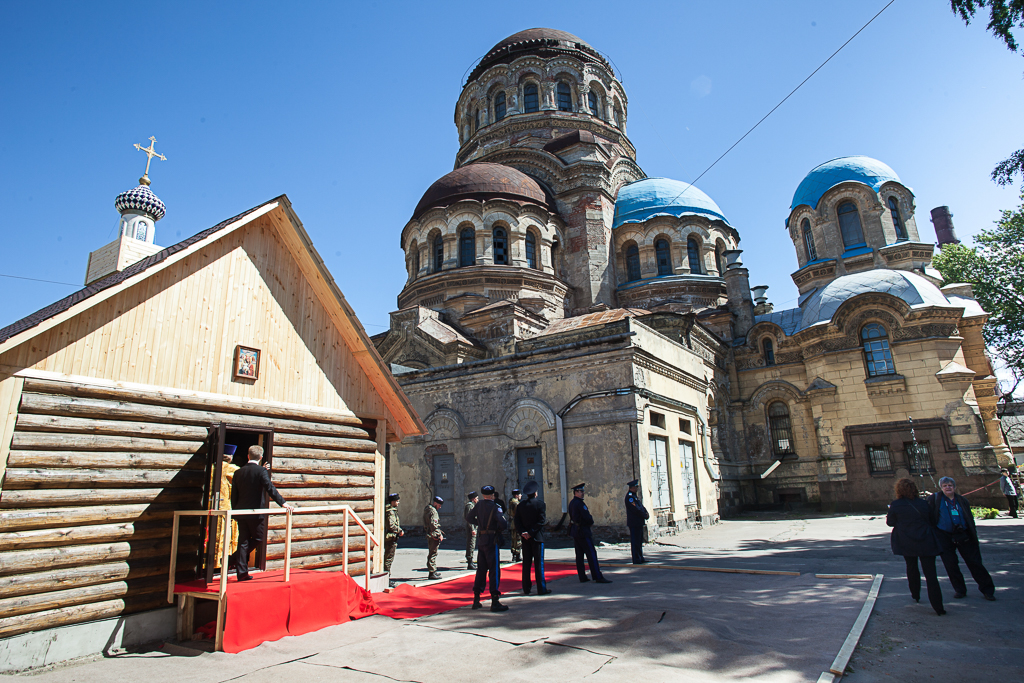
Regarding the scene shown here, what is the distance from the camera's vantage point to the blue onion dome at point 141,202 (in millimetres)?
12234

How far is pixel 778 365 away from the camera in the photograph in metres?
23.3

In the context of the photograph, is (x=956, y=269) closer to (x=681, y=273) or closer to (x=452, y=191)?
(x=681, y=273)

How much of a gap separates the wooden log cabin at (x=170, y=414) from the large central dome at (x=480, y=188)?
1602cm

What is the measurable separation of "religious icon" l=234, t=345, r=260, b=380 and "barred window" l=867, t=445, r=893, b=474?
68.6 feet

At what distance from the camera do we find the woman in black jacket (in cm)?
620

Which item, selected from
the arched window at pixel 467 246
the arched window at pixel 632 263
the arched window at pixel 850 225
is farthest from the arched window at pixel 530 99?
the arched window at pixel 850 225

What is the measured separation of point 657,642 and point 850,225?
89.9ft

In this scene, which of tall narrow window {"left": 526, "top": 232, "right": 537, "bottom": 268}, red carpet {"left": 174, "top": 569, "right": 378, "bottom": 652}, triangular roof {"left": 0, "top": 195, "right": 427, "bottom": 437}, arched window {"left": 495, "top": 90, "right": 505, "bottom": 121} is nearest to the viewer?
red carpet {"left": 174, "top": 569, "right": 378, "bottom": 652}

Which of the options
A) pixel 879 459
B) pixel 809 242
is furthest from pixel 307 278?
pixel 809 242

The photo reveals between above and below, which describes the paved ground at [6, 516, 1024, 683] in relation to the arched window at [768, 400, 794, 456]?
below

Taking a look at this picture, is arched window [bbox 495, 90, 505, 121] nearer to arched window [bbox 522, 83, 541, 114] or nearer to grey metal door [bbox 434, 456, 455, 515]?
arched window [bbox 522, 83, 541, 114]

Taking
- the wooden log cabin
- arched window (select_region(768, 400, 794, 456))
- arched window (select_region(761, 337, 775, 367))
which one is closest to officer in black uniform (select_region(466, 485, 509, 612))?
the wooden log cabin

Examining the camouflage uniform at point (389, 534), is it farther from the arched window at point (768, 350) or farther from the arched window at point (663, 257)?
the arched window at point (663, 257)

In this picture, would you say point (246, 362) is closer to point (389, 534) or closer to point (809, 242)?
point (389, 534)
